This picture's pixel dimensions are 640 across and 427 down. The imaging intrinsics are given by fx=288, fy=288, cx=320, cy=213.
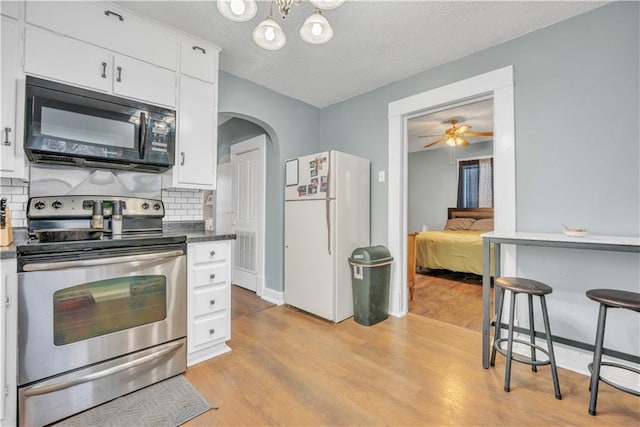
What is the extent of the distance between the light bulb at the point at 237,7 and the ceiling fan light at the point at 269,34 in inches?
7.1

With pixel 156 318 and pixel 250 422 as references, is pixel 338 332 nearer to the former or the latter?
pixel 250 422

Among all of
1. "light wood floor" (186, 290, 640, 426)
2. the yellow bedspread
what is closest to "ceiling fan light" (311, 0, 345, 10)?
"light wood floor" (186, 290, 640, 426)

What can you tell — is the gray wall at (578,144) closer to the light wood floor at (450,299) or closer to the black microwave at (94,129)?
the light wood floor at (450,299)

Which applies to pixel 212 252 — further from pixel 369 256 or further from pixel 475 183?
pixel 475 183

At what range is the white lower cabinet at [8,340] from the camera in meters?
1.36

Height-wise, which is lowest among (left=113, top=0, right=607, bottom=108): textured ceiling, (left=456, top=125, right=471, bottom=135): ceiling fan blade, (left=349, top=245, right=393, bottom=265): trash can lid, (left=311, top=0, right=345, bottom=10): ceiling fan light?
(left=349, top=245, right=393, bottom=265): trash can lid

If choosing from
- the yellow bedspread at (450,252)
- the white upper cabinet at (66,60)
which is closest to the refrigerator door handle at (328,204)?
the white upper cabinet at (66,60)

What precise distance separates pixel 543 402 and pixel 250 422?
170 centimetres

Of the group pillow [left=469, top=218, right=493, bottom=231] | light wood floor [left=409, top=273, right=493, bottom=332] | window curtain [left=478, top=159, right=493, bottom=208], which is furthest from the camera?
window curtain [left=478, top=159, right=493, bottom=208]

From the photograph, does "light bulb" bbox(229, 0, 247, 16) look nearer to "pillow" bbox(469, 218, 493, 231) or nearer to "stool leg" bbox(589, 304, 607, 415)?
"stool leg" bbox(589, 304, 607, 415)

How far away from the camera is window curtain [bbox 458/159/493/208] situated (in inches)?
237

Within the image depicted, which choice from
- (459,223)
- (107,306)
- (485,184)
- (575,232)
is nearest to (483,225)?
(459,223)

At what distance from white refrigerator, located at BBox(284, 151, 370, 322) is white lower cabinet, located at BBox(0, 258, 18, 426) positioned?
216cm

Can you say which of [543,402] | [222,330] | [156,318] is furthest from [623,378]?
[156,318]
